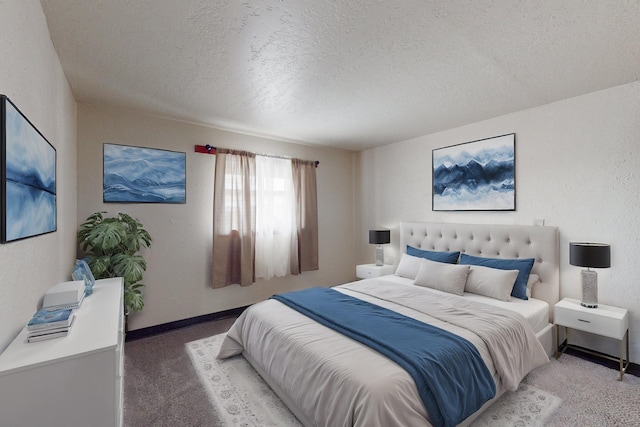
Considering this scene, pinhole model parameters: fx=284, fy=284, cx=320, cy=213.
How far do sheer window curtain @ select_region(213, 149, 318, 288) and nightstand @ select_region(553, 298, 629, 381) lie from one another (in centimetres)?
301

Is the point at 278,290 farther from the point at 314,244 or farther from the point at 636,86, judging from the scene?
the point at 636,86

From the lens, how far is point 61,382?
46.4 inches

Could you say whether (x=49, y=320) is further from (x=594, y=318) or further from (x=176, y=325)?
(x=594, y=318)

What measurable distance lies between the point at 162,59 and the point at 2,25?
1.06 metres

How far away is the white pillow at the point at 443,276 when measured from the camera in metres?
2.94

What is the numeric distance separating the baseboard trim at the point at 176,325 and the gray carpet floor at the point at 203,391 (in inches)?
11.3

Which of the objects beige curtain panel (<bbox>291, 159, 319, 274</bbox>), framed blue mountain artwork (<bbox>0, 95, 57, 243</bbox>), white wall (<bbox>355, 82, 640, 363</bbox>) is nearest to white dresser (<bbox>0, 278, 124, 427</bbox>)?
framed blue mountain artwork (<bbox>0, 95, 57, 243</bbox>)

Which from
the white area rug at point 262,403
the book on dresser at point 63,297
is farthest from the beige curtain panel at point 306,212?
the book on dresser at point 63,297

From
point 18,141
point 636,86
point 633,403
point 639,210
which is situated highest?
point 636,86

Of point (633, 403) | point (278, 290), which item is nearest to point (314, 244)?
point (278, 290)

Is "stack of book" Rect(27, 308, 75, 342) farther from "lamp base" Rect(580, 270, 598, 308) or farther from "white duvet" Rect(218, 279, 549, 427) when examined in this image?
"lamp base" Rect(580, 270, 598, 308)

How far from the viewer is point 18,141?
1223 millimetres

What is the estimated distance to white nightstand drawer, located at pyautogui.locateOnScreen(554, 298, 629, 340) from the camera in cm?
229

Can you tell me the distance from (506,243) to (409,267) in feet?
3.60
